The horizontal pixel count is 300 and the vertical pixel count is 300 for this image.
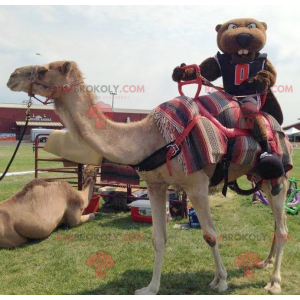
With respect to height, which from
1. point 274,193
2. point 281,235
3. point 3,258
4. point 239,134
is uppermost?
point 239,134

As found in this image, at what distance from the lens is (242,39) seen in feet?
14.3

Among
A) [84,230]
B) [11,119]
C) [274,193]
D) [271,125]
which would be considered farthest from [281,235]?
[11,119]

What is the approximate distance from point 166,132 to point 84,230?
377 centimetres

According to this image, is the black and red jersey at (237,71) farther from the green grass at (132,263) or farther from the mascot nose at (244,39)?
the green grass at (132,263)

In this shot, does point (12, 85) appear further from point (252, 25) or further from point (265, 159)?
point (252, 25)

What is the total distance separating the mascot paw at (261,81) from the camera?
4.04 m

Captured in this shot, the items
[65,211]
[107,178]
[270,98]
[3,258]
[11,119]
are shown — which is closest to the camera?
[270,98]

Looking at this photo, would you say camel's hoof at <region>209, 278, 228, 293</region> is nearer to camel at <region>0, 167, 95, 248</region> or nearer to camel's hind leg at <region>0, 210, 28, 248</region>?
camel at <region>0, 167, 95, 248</region>

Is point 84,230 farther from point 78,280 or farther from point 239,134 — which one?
point 239,134

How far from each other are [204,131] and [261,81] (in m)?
0.97

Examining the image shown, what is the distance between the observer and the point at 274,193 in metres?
4.36

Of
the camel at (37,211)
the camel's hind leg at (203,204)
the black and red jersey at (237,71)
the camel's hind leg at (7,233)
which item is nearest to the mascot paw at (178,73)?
the black and red jersey at (237,71)

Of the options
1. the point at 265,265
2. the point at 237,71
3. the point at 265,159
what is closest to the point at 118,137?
the point at 265,159

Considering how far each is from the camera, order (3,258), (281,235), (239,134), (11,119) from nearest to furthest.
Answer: (239,134), (281,235), (3,258), (11,119)
